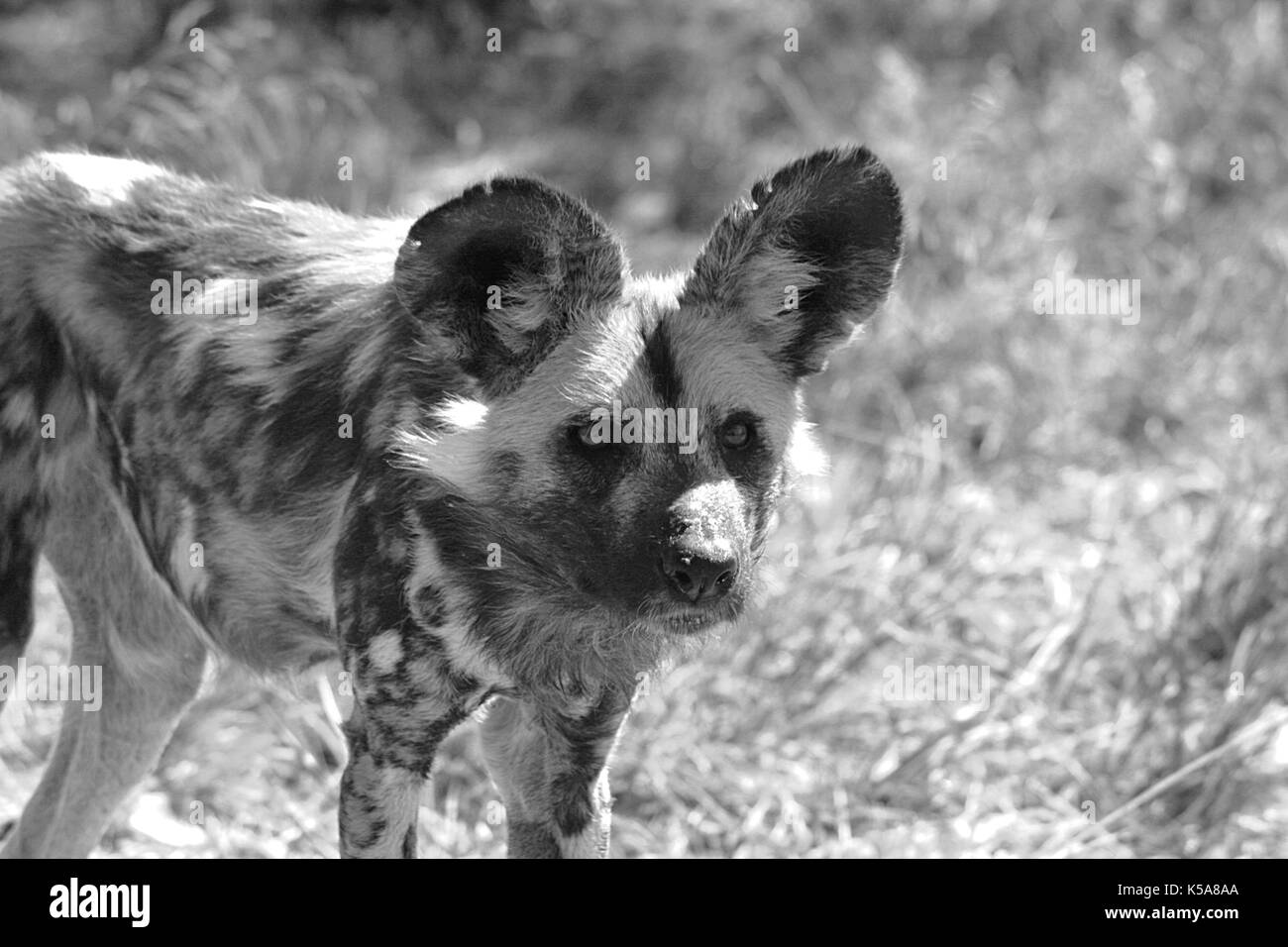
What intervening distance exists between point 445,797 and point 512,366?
5.14 ft

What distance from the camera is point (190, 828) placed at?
382cm

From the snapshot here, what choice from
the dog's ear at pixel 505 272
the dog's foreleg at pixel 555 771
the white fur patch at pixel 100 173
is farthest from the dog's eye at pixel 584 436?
the white fur patch at pixel 100 173

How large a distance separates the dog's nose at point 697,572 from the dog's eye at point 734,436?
0.22 meters

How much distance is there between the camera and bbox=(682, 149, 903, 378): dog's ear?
107 inches

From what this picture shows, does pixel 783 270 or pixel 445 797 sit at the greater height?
pixel 783 270

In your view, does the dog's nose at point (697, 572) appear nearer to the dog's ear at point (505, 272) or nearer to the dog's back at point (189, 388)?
the dog's ear at point (505, 272)

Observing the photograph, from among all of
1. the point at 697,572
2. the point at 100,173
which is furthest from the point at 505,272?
the point at 100,173

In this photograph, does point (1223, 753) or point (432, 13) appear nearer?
point (1223, 753)

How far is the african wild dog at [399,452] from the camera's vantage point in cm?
263

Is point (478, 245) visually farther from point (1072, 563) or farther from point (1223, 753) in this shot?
point (1072, 563)

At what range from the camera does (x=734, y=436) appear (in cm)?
267

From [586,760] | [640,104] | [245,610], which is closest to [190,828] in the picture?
[245,610]

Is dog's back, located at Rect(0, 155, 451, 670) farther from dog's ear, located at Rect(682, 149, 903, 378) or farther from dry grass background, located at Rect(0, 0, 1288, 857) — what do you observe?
dry grass background, located at Rect(0, 0, 1288, 857)

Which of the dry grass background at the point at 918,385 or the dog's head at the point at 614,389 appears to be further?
the dry grass background at the point at 918,385
